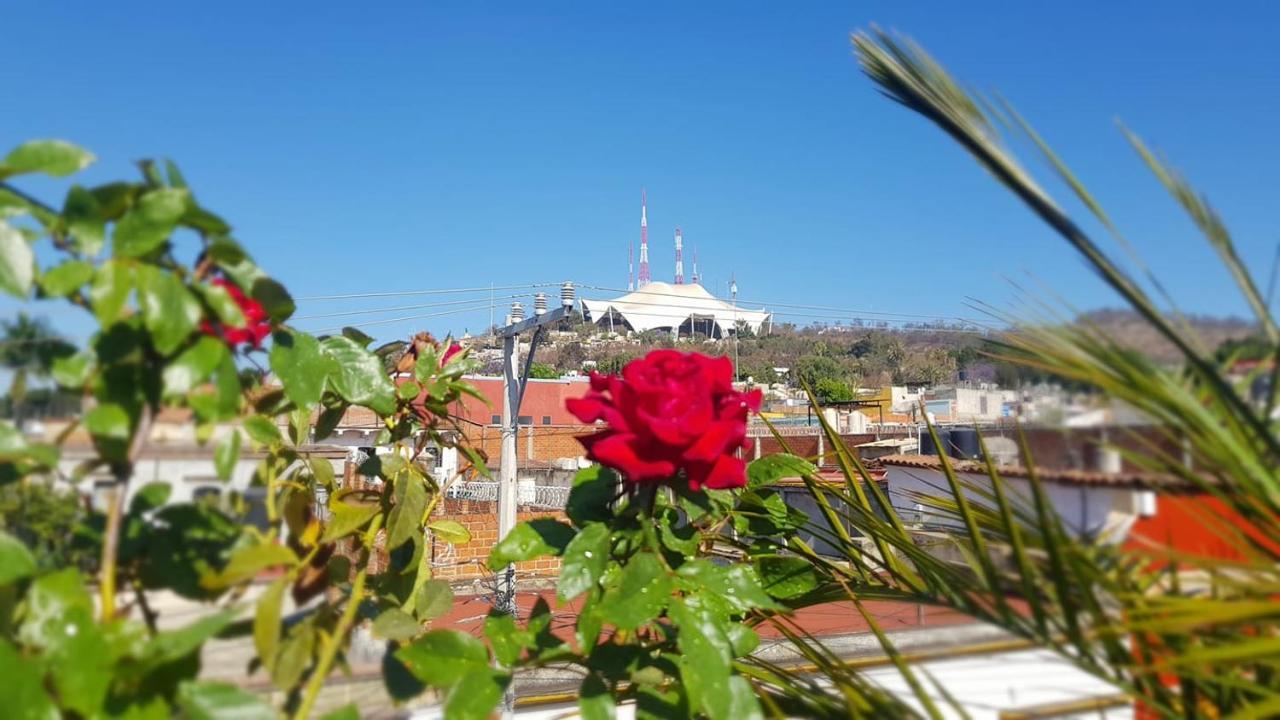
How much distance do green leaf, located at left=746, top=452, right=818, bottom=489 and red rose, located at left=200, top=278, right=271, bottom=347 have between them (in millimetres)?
598

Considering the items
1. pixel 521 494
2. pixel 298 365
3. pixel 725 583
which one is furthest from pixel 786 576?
pixel 521 494

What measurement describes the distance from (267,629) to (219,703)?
54 millimetres

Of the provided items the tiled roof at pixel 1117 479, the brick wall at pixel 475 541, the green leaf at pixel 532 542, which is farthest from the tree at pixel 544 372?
the tiled roof at pixel 1117 479

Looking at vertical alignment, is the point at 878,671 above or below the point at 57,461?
below

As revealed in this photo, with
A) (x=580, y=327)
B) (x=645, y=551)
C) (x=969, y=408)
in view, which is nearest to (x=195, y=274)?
(x=645, y=551)

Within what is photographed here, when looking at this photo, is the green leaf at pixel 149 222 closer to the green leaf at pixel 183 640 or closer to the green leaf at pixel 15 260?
the green leaf at pixel 15 260

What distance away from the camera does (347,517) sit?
0.84 m

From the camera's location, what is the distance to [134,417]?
49 centimetres

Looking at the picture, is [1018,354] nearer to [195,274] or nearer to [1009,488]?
[1009,488]

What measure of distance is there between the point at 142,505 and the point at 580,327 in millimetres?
26025

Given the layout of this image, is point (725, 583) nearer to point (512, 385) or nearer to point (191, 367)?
point (191, 367)

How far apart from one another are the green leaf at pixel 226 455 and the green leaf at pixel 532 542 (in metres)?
0.33

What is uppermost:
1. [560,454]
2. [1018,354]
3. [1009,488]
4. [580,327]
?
[580,327]

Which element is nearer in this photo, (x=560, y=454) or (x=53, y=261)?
(x=53, y=261)
